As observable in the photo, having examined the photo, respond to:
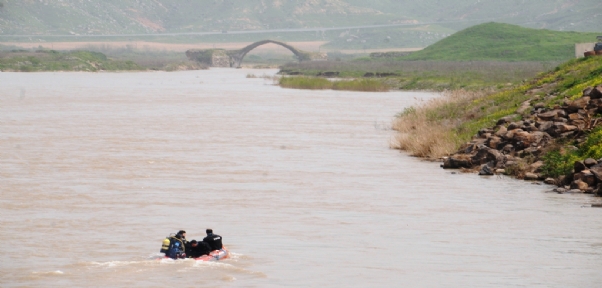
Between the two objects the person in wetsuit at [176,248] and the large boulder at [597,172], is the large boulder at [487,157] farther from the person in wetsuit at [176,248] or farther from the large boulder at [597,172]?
the person in wetsuit at [176,248]

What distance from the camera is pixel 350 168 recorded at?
34.4 metres

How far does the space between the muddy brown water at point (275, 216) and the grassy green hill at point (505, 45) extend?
8776cm

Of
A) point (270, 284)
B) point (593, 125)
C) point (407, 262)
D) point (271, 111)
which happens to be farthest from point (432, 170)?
point (271, 111)

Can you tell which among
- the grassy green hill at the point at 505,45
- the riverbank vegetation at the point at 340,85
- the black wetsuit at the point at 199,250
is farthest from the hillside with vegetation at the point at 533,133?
the grassy green hill at the point at 505,45

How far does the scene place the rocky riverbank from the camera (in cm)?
3095

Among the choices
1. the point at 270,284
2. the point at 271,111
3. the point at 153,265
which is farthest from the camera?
the point at 271,111

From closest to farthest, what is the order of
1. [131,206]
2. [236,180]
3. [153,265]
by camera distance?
[153,265], [131,206], [236,180]

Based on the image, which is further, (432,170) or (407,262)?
(432,170)

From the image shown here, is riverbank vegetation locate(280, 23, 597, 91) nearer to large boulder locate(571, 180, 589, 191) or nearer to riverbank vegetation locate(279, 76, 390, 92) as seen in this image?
riverbank vegetation locate(279, 76, 390, 92)

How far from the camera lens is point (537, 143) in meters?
32.3

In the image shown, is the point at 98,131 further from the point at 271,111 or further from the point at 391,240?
the point at 391,240

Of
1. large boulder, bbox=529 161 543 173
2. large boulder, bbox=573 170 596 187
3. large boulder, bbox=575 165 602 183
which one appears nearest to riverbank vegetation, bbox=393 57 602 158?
large boulder, bbox=529 161 543 173

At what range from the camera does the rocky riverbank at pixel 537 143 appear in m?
31.0

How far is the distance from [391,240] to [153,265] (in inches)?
209
